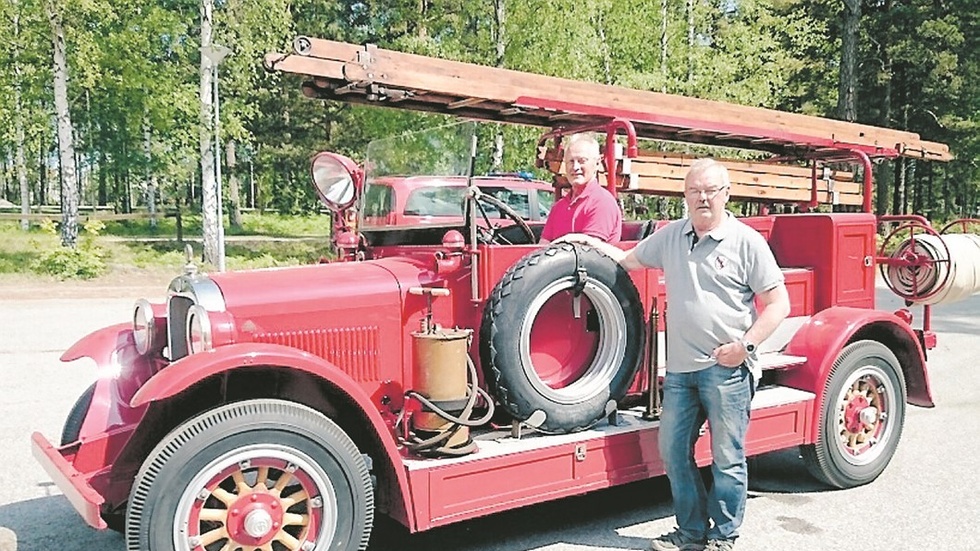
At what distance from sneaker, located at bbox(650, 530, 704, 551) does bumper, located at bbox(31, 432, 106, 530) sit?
A: 2.44 m

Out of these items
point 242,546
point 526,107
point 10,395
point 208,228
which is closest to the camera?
point 242,546

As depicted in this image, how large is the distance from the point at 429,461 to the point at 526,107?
2089 millimetres

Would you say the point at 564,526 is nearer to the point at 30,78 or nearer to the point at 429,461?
the point at 429,461

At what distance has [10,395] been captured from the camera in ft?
23.4

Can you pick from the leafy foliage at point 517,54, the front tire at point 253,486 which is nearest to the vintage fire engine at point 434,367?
the front tire at point 253,486

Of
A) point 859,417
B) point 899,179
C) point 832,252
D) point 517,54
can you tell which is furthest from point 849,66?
point 859,417

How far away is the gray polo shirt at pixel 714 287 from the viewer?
149 inches

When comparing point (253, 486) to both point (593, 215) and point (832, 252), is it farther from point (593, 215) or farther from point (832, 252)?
point (832, 252)

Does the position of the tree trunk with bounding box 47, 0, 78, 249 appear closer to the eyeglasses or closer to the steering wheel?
the steering wheel

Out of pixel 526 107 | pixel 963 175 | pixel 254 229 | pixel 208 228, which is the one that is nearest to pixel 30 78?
pixel 208 228

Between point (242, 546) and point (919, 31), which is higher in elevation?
point (919, 31)

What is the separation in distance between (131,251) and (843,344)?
64.7 feet

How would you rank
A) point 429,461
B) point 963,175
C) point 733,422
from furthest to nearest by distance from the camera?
point 963,175
point 733,422
point 429,461

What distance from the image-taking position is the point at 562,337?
4160 mm
